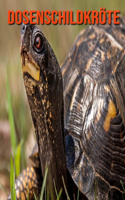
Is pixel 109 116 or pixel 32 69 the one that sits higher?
pixel 32 69

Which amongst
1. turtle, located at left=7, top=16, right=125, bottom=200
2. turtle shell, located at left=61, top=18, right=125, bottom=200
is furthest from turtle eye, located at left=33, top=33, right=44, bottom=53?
turtle shell, located at left=61, top=18, right=125, bottom=200

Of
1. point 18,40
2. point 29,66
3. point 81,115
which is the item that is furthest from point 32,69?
point 18,40

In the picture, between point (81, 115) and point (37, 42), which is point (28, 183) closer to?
point (81, 115)

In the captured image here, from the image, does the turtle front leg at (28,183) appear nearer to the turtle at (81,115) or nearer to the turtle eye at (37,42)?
the turtle at (81,115)

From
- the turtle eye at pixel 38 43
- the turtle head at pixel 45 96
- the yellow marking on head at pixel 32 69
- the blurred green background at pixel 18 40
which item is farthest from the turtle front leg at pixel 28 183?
the turtle eye at pixel 38 43

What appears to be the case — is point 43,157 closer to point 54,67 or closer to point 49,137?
point 49,137

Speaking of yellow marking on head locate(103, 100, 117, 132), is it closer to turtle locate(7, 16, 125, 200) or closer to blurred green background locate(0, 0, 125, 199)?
turtle locate(7, 16, 125, 200)
